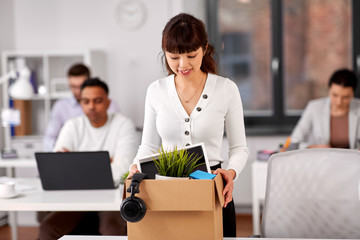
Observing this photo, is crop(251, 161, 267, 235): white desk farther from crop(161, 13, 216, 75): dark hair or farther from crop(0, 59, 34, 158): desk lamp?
crop(161, 13, 216, 75): dark hair

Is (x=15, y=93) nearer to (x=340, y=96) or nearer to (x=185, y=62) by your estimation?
(x=185, y=62)

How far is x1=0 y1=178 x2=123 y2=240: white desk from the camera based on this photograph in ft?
7.63

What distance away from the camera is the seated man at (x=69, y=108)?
4.30m

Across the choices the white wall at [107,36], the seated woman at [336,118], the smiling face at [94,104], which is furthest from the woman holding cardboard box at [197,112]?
the white wall at [107,36]

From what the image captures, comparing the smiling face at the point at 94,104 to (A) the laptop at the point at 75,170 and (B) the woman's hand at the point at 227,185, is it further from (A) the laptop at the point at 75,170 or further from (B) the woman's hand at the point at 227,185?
(B) the woman's hand at the point at 227,185

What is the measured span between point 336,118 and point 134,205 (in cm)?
288

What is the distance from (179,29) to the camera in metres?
1.72

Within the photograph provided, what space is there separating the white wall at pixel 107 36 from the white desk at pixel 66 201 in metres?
2.42

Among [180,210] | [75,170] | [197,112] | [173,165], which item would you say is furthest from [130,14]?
[180,210]

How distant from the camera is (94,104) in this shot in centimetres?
319

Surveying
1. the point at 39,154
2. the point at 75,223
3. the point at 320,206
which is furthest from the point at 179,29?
the point at 75,223

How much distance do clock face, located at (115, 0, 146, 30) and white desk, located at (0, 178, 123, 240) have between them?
2.60 m

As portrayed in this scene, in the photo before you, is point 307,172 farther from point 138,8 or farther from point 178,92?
point 138,8

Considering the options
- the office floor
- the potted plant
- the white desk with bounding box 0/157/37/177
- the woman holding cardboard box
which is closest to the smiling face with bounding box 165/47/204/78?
the woman holding cardboard box
